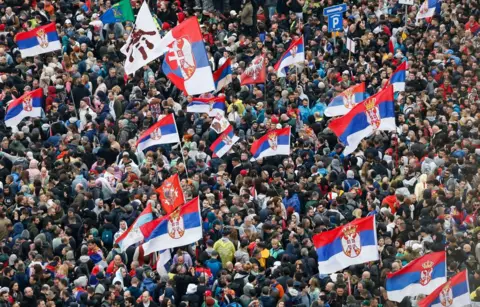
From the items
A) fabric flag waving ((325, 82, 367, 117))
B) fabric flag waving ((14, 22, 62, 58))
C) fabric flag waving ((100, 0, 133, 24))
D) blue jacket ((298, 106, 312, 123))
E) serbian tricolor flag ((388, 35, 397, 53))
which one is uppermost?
fabric flag waving ((14, 22, 62, 58))

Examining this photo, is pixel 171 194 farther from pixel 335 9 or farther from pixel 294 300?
pixel 335 9

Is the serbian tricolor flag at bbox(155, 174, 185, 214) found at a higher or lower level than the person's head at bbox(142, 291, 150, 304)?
higher

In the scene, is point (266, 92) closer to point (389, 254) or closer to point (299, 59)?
point (299, 59)

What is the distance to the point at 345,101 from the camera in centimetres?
3769

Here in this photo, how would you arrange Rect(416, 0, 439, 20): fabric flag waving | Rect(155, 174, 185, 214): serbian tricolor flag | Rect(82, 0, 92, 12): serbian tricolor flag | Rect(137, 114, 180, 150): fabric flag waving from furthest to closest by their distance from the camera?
Rect(82, 0, 92, 12): serbian tricolor flag
Rect(416, 0, 439, 20): fabric flag waving
Rect(137, 114, 180, 150): fabric flag waving
Rect(155, 174, 185, 214): serbian tricolor flag

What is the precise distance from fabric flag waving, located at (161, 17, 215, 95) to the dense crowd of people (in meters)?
1.71

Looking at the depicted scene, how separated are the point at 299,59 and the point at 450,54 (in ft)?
14.4

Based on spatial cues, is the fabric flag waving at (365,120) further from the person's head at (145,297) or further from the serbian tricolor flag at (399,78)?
the person's head at (145,297)

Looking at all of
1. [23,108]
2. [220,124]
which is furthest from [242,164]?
[23,108]

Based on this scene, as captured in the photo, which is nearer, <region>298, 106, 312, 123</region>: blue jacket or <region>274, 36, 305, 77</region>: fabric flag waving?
<region>298, 106, 312, 123</region>: blue jacket

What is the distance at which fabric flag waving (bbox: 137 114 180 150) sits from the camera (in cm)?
3459

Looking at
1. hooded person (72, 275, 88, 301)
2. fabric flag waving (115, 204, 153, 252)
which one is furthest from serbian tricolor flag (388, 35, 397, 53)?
hooded person (72, 275, 88, 301)

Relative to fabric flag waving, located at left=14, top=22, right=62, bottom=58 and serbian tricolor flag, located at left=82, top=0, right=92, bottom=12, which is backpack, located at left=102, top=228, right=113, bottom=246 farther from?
serbian tricolor flag, located at left=82, top=0, right=92, bottom=12

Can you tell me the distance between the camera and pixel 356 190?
111 feet
